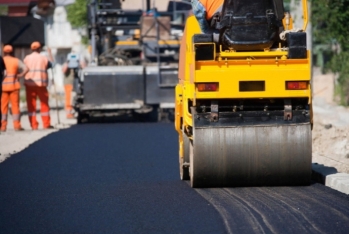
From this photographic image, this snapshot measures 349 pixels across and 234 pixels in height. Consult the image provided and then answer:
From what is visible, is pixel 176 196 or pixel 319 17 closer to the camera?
pixel 176 196

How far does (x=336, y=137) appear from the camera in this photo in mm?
13914

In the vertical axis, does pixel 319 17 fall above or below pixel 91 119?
above

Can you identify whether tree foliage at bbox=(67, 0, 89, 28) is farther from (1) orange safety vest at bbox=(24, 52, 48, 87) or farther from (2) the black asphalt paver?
(2) the black asphalt paver

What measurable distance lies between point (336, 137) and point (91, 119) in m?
9.23

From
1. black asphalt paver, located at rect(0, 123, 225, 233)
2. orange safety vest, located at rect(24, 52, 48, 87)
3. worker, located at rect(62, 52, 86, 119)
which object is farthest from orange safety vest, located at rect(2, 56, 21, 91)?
worker, located at rect(62, 52, 86, 119)

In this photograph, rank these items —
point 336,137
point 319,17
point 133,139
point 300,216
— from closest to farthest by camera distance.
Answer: point 300,216
point 336,137
point 133,139
point 319,17

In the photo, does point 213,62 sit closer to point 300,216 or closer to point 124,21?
point 300,216

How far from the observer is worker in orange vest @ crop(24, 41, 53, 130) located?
19.3 m

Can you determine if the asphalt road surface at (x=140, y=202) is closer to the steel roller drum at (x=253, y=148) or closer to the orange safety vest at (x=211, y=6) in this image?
the steel roller drum at (x=253, y=148)

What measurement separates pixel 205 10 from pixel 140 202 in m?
2.25

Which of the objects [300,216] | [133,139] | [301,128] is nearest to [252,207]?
[300,216]

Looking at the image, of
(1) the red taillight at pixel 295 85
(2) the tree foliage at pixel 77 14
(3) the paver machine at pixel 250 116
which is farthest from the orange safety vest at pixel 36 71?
(2) the tree foliage at pixel 77 14

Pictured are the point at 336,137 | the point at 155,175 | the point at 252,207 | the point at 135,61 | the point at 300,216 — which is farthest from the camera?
the point at 135,61

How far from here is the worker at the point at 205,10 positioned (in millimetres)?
9578
